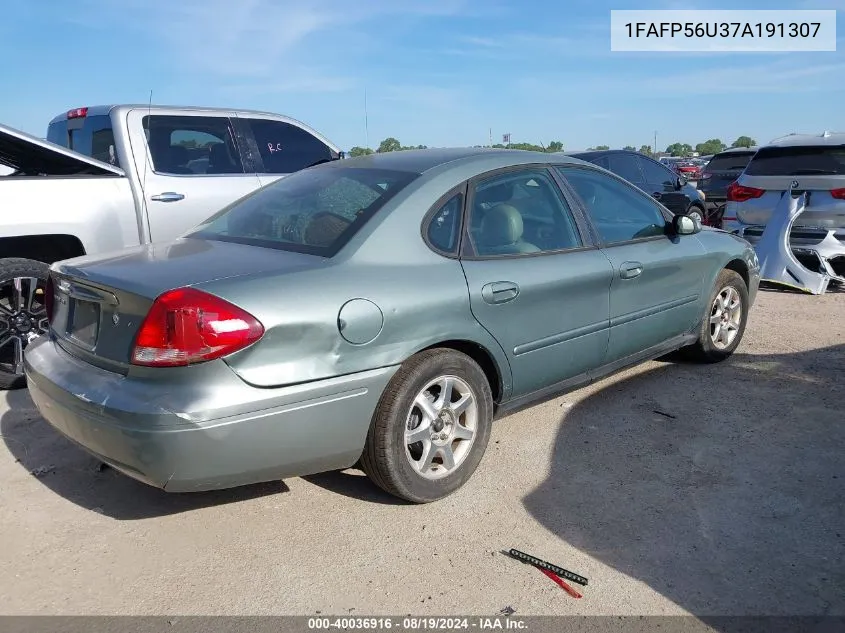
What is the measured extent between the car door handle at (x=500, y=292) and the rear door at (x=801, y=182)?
Result: 5883mm

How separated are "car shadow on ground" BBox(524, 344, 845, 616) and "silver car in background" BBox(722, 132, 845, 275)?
11.2 feet

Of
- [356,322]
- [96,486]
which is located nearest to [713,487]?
[356,322]

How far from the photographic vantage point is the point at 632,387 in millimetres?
4816

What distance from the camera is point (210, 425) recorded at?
2.61 m

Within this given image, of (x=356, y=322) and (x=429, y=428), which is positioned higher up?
(x=356, y=322)

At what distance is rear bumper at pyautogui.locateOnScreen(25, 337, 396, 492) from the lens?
2.61 m

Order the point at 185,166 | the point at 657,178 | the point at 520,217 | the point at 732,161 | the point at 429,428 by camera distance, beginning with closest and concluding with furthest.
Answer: the point at 429,428 → the point at 520,217 → the point at 185,166 → the point at 657,178 → the point at 732,161

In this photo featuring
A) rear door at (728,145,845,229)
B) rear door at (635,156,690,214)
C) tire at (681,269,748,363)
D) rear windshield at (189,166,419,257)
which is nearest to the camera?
rear windshield at (189,166,419,257)

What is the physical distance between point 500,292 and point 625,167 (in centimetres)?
860

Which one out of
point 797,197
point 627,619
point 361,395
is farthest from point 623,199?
point 797,197

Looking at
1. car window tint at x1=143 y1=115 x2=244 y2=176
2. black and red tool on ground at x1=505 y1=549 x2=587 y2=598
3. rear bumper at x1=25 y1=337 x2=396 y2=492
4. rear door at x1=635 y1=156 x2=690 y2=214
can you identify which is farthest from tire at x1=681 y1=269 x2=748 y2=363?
rear door at x1=635 y1=156 x2=690 y2=214

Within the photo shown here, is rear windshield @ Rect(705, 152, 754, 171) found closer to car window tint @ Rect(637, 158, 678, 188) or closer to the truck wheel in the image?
car window tint @ Rect(637, 158, 678, 188)

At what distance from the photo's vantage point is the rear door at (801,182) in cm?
776

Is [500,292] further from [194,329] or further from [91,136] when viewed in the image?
[91,136]
